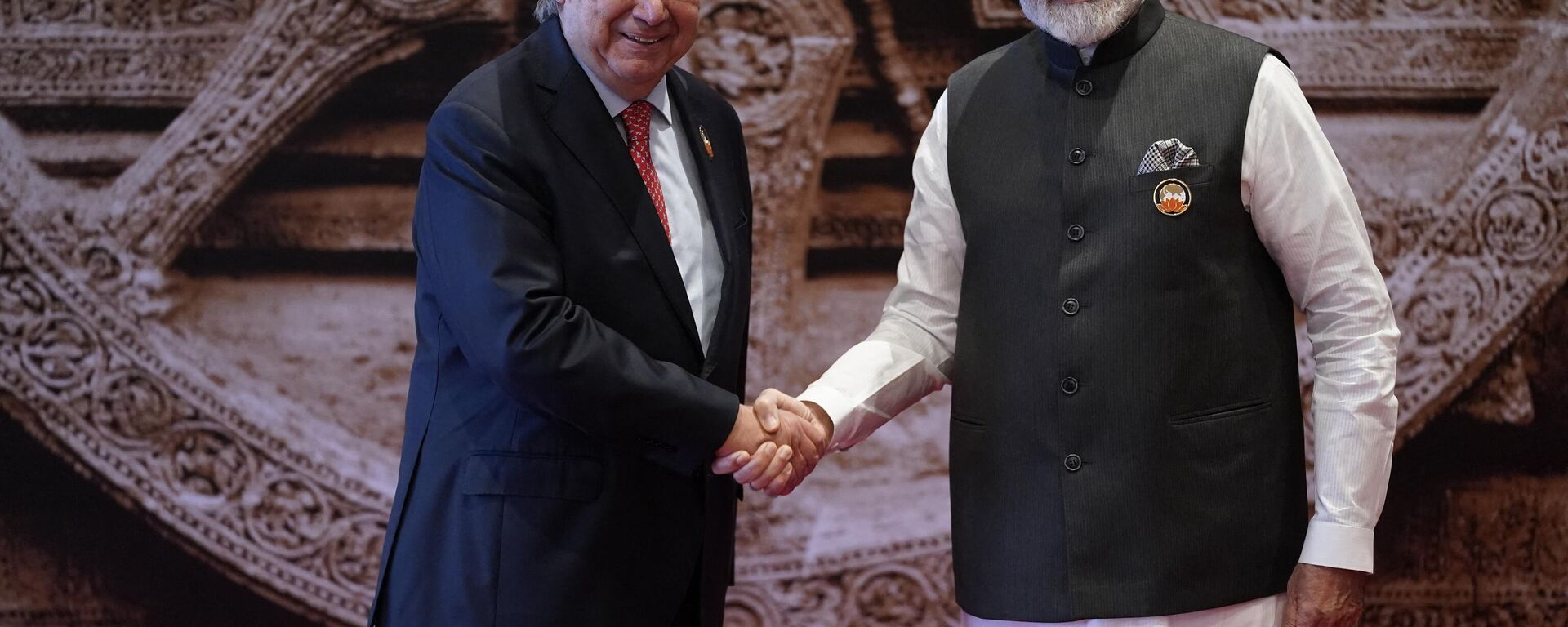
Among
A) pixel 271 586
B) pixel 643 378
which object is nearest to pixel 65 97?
pixel 271 586

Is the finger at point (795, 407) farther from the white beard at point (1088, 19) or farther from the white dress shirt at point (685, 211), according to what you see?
the white beard at point (1088, 19)

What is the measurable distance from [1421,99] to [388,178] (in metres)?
2.57

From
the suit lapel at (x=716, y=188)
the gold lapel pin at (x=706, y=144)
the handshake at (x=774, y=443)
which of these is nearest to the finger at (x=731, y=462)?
the handshake at (x=774, y=443)

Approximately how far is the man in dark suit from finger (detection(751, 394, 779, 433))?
5cm

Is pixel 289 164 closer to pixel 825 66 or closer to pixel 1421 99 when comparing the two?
pixel 825 66

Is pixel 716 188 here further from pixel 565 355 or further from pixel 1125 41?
pixel 1125 41

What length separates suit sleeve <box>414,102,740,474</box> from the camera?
5.90 ft

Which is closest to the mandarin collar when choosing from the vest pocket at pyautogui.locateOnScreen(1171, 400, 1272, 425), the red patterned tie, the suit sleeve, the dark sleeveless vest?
the dark sleeveless vest

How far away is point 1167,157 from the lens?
189 cm

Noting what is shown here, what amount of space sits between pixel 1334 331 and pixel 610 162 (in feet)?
3.49

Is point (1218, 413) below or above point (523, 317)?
below

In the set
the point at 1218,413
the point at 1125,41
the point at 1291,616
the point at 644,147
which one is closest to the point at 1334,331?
the point at 1218,413

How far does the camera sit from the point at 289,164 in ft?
10.6

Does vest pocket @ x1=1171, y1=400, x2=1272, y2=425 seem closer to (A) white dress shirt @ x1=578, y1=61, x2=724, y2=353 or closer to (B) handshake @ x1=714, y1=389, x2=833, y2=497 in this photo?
(B) handshake @ x1=714, y1=389, x2=833, y2=497
